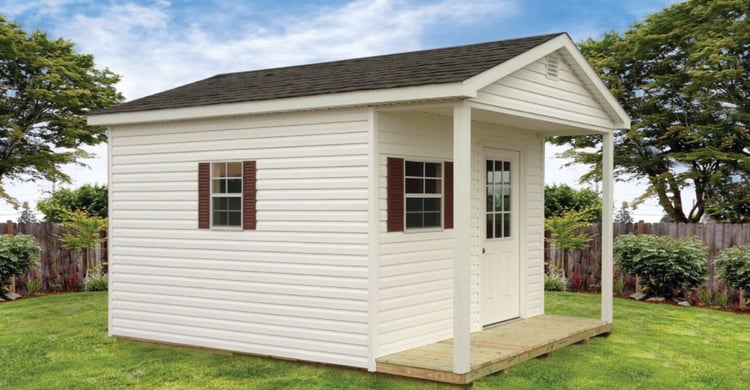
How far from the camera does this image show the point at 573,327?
32.4ft

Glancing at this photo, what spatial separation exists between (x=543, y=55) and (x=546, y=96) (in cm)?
55

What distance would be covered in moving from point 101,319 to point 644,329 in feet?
25.7

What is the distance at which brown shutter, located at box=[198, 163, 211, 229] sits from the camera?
9.16m

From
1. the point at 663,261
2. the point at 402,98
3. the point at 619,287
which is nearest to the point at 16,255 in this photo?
the point at 402,98

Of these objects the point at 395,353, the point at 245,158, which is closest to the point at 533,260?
the point at 395,353

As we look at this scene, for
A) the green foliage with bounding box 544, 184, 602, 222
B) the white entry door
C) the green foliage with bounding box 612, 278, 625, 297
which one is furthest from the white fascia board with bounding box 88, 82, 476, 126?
the green foliage with bounding box 544, 184, 602, 222

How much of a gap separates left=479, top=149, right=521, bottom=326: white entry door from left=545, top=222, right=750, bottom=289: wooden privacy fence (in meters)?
5.55

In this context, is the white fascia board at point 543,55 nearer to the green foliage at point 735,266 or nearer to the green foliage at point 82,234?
the green foliage at point 735,266

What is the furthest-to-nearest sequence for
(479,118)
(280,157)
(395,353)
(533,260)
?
(533,260) < (479,118) < (280,157) < (395,353)

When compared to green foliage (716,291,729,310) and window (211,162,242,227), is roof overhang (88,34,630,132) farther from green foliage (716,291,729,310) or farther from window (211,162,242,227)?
green foliage (716,291,729,310)

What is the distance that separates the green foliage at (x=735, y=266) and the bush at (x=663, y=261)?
0.33m

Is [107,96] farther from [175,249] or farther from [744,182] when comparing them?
[744,182]

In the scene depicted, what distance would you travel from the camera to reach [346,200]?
26.2 feet

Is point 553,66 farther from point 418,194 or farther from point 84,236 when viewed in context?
point 84,236
